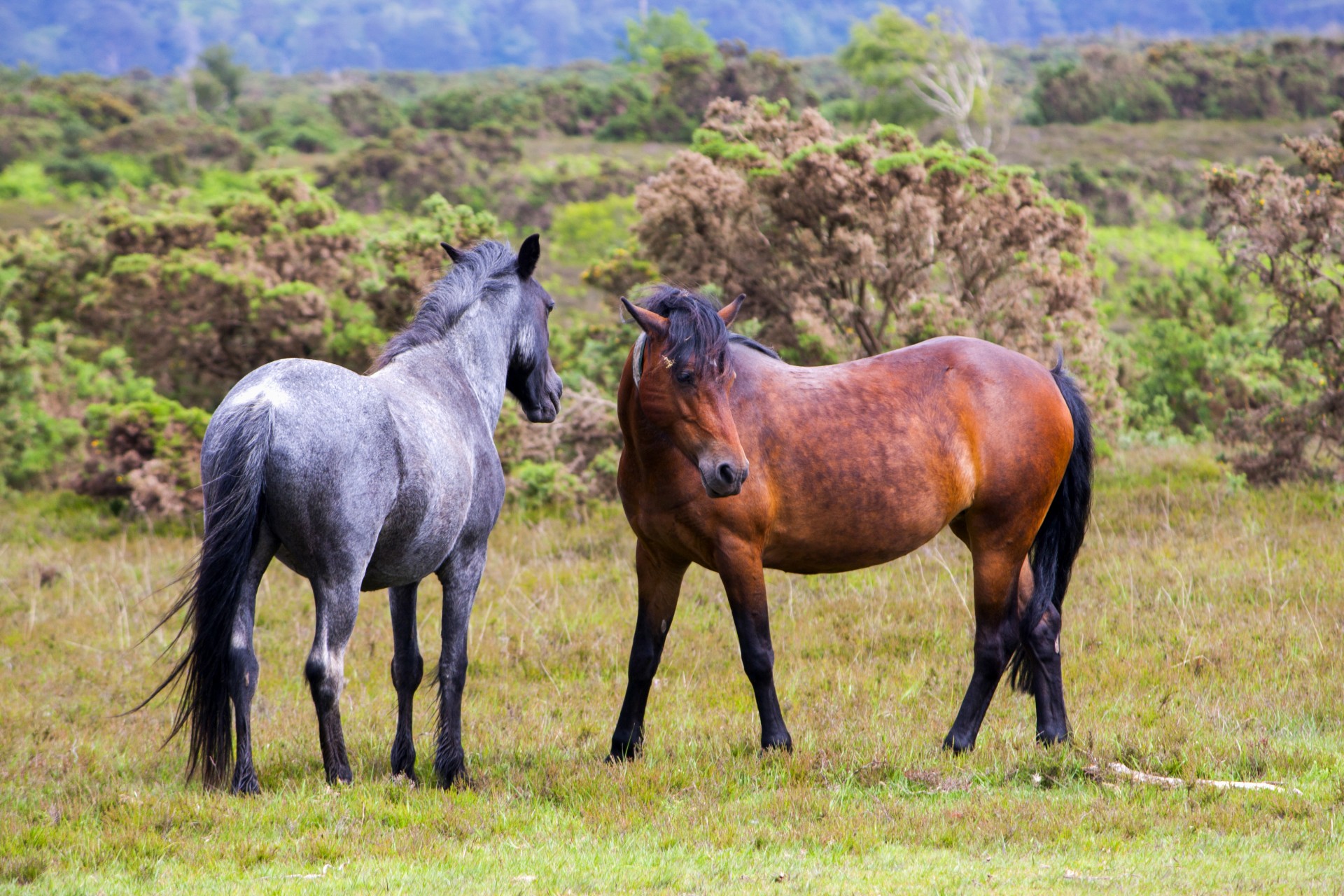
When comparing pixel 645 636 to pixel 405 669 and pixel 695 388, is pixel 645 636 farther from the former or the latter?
pixel 695 388

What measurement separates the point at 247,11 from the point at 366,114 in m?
172

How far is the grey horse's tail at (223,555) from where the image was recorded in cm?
448

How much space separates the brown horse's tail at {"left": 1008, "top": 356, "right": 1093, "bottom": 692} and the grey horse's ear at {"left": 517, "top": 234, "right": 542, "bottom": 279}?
9.21 ft

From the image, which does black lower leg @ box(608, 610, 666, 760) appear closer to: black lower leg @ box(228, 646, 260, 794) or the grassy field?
the grassy field

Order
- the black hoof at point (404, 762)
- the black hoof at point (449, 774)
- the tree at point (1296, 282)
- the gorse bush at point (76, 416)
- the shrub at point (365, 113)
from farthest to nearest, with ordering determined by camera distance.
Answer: the shrub at point (365, 113), the gorse bush at point (76, 416), the tree at point (1296, 282), the black hoof at point (404, 762), the black hoof at point (449, 774)

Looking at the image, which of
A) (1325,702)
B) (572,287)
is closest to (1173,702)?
(1325,702)

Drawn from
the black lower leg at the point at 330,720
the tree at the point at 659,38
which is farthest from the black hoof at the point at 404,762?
the tree at the point at 659,38

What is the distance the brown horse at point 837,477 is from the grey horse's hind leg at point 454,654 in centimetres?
81

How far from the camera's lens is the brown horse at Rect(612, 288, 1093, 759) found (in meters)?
5.25

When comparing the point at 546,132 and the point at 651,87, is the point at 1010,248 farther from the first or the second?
the point at 651,87

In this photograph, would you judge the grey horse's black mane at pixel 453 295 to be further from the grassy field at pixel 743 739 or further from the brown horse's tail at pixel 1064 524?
the brown horse's tail at pixel 1064 524

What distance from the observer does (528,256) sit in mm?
5762

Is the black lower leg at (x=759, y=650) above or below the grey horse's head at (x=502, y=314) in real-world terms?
below

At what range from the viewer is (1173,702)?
629 cm
